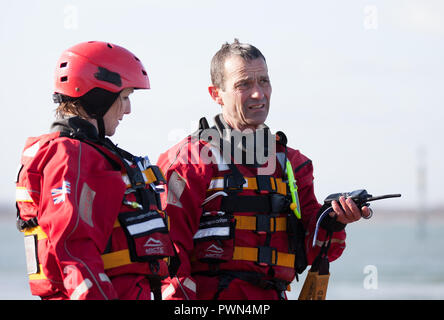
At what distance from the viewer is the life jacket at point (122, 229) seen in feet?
14.3

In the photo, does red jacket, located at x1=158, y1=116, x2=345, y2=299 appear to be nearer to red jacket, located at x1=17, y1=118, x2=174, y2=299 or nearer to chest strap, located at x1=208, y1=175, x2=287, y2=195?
chest strap, located at x1=208, y1=175, x2=287, y2=195

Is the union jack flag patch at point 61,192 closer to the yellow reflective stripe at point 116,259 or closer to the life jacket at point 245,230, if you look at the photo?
the yellow reflective stripe at point 116,259

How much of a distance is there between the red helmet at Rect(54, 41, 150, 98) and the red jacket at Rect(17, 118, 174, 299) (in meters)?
0.26

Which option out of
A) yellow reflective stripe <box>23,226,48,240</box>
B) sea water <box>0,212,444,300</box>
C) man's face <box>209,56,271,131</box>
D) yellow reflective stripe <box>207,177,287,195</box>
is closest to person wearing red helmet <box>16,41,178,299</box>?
yellow reflective stripe <box>23,226,48,240</box>

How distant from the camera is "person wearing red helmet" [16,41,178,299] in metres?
4.11

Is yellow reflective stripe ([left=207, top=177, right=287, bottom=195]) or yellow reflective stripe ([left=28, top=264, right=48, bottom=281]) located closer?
Result: yellow reflective stripe ([left=28, top=264, right=48, bottom=281])

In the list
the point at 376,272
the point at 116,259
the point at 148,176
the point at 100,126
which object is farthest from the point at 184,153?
the point at 376,272

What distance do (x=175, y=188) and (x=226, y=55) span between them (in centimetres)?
106

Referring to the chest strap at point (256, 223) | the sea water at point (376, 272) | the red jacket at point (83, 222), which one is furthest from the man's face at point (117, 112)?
the sea water at point (376, 272)

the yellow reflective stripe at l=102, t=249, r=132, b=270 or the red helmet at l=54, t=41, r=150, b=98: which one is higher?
the red helmet at l=54, t=41, r=150, b=98

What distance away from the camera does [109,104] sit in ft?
15.5

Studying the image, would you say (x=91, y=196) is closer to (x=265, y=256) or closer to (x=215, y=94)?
(x=265, y=256)

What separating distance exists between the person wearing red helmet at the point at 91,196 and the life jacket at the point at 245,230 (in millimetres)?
394

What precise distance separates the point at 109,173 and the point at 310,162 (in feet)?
6.50
